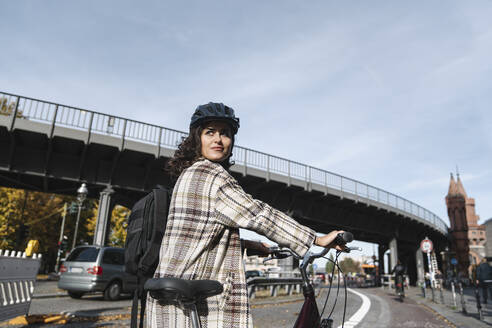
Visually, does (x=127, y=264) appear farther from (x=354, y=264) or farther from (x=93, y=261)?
(x=354, y=264)

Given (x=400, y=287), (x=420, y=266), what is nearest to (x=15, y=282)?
(x=400, y=287)

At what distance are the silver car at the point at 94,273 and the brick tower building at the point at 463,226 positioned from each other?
73.8 meters

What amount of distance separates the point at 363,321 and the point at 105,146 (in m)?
13.7

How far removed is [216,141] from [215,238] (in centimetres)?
60

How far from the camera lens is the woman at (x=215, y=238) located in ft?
5.72

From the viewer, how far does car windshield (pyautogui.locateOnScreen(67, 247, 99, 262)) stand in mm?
11836

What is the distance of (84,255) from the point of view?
1202cm

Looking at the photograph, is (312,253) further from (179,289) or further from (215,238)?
(179,289)

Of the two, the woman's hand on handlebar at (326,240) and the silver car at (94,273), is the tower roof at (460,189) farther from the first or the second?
the woman's hand on handlebar at (326,240)

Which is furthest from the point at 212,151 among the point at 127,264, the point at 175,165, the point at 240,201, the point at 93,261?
the point at 93,261

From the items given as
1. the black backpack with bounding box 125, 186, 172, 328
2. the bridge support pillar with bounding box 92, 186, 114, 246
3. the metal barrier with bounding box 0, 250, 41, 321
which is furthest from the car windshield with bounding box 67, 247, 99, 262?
the black backpack with bounding box 125, 186, 172, 328

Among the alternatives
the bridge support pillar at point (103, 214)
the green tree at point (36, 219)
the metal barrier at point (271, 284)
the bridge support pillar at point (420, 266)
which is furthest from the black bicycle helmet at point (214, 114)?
the bridge support pillar at point (420, 266)

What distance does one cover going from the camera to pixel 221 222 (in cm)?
183

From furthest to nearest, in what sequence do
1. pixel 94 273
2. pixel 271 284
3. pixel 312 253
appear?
1. pixel 271 284
2. pixel 94 273
3. pixel 312 253
